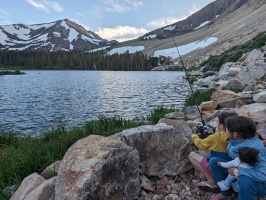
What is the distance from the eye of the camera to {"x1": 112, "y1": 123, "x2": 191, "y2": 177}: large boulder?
219 inches

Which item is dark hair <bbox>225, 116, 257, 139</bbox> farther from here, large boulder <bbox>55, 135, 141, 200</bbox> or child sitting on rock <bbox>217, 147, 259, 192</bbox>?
large boulder <bbox>55, 135, 141, 200</bbox>

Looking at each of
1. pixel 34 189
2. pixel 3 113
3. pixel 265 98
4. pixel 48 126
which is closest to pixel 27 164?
pixel 34 189

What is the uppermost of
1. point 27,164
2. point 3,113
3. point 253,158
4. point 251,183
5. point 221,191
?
point 253,158

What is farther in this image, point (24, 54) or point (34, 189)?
point (24, 54)

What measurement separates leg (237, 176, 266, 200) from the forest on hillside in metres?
143

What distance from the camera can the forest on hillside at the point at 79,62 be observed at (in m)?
150

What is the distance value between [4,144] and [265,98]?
30.0 ft

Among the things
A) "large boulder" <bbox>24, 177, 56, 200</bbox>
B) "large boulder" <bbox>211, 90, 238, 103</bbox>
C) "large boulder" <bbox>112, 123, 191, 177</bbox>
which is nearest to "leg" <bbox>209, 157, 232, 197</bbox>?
"large boulder" <bbox>112, 123, 191, 177</bbox>

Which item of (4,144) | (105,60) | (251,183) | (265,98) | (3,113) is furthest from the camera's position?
(105,60)

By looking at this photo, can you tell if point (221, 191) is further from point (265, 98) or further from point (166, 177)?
point (265, 98)

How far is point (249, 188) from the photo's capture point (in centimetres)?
403

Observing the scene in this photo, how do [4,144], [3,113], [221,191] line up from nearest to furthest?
[221,191] < [4,144] < [3,113]

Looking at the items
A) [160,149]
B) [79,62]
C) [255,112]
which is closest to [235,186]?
[160,149]

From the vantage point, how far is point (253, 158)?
13.3ft
